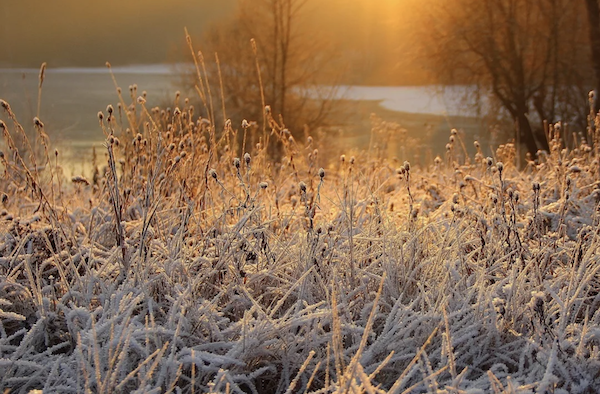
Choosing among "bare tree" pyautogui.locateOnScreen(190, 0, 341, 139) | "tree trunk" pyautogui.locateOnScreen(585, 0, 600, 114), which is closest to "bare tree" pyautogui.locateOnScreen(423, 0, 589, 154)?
"tree trunk" pyautogui.locateOnScreen(585, 0, 600, 114)

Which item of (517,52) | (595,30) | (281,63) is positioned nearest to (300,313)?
(595,30)

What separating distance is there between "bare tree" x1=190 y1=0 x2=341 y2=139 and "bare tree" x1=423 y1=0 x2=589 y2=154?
5207 millimetres

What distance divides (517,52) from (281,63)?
7441 millimetres

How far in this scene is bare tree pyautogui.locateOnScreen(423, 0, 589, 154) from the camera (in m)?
12.2

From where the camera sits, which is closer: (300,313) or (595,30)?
(300,313)

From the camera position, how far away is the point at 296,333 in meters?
1.95

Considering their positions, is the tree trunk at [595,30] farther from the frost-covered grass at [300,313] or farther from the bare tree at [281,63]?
the frost-covered grass at [300,313]

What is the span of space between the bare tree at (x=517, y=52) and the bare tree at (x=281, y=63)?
205 inches

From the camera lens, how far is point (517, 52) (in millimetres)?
12867

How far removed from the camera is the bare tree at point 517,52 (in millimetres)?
12188

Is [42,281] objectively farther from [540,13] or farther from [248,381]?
[540,13]

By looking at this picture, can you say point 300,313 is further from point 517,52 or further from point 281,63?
point 281,63

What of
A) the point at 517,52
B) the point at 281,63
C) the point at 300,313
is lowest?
the point at 300,313

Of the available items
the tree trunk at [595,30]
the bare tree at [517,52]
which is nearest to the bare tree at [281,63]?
the bare tree at [517,52]
